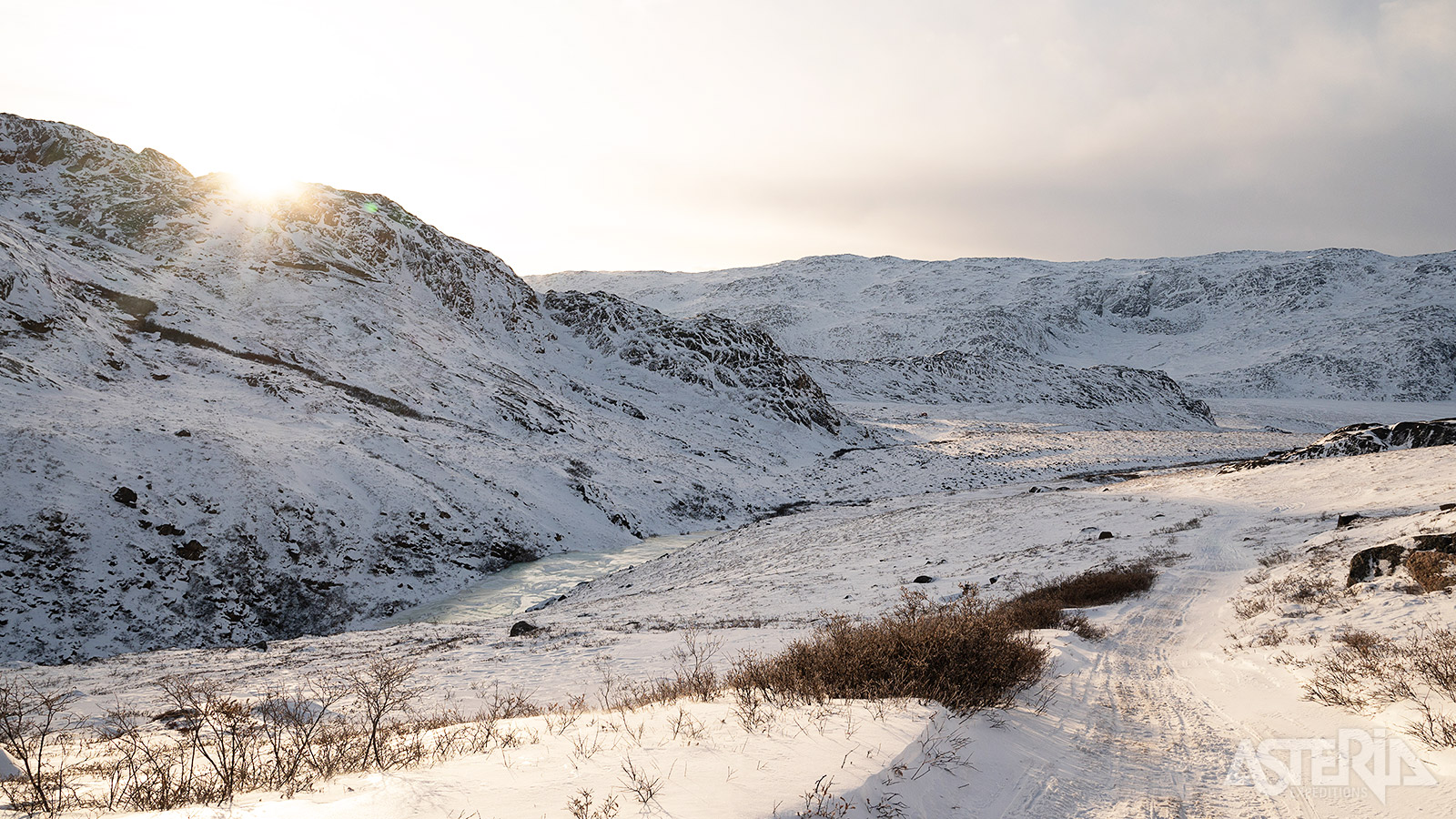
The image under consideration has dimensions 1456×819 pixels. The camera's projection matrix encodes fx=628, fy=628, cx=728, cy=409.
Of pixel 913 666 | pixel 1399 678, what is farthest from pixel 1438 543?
pixel 913 666

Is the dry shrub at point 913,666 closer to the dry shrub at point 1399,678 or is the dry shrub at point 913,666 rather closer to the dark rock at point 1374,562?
the dry shrub at point 1399,678

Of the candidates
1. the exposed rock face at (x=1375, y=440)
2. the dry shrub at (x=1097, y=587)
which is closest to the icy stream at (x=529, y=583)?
the dry shrub at (x=1097, y=587)

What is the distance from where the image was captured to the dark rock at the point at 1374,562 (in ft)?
31.6

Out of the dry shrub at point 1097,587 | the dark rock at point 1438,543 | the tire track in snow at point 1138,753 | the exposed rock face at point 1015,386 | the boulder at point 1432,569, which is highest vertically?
the exposed rock face at point 1015,386

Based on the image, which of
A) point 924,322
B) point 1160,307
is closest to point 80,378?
point 924,322

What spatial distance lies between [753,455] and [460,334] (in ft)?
68.2

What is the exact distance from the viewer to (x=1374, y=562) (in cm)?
988

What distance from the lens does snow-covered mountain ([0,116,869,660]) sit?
1554 centimetres

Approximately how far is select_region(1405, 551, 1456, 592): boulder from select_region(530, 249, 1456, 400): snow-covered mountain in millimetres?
64322

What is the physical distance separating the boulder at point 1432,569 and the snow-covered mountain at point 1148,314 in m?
64.3

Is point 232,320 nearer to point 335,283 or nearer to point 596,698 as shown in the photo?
point 335,283

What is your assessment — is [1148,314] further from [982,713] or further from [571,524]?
[982,713]

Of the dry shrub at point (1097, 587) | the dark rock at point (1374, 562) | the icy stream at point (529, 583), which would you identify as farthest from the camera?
the icy stream at point (529, 583)

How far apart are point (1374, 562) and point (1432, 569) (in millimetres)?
1033
